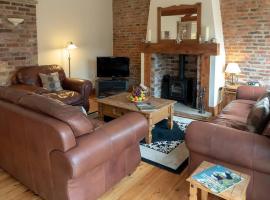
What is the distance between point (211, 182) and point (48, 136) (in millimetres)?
1204

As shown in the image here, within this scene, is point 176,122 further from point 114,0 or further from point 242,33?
point 114,0

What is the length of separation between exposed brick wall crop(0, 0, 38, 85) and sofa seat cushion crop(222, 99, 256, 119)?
3800 mm

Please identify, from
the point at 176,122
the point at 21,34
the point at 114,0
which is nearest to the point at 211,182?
the point at 176,122

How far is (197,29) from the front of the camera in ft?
16.1

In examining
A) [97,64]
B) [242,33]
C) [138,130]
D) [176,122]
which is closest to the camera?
[138,130]

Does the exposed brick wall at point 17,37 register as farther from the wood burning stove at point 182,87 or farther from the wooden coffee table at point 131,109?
the wood burning stove at point 182,87

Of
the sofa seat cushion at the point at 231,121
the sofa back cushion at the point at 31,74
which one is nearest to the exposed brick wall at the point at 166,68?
the sofa back cushion at the point at 31,74

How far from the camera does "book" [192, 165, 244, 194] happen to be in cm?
167

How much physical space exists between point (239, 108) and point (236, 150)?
1653mm

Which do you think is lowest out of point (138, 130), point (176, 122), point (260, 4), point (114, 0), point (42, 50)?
point (176, 122)

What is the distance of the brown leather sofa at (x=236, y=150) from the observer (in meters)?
1.97

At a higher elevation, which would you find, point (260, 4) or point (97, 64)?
point (260, 4)

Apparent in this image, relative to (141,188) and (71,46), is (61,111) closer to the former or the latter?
(141,188)

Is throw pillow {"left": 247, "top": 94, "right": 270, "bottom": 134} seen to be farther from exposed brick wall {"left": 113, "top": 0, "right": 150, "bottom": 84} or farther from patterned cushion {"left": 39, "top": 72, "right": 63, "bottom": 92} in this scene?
exposed brick wall {"left": 113, "top": 0, "right": 150, "bottom": 84}
